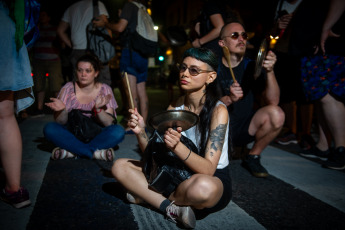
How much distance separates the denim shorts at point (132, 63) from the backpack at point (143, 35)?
3.8 inches

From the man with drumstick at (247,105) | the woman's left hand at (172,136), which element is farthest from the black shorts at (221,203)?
the man with drumstick at (247,105)

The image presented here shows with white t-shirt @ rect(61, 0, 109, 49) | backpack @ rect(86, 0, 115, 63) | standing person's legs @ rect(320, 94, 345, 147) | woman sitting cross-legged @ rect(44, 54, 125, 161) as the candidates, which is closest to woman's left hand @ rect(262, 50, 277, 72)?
standing person's legs @ rect(320, 94, 345, 147)

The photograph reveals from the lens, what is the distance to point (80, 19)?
12.5ft

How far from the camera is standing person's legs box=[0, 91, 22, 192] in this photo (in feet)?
5.54

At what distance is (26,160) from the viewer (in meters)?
2.75

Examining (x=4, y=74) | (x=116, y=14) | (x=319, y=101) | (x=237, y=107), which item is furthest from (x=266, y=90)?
(x=116, y=14)

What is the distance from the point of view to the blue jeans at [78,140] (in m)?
2.77

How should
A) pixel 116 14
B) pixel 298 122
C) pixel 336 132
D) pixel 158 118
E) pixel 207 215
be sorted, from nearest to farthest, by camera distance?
pixel 158 118
pixel 207 215
pixel 336 132
pixel 298 122
pixel 116 14

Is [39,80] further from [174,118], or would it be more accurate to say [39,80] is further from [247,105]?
[174,118]

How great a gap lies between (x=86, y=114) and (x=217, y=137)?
6.22 feet

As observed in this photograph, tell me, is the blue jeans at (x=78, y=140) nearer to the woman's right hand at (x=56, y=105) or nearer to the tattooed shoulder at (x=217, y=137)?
the woman's right hand at (x=56, y=105)

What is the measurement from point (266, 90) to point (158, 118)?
156 centimetres

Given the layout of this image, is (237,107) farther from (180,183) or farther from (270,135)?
(180,183)

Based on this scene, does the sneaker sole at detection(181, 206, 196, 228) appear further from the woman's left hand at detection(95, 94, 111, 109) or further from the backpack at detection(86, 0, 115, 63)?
the backpack at detection(86, 0, 115, 63)
